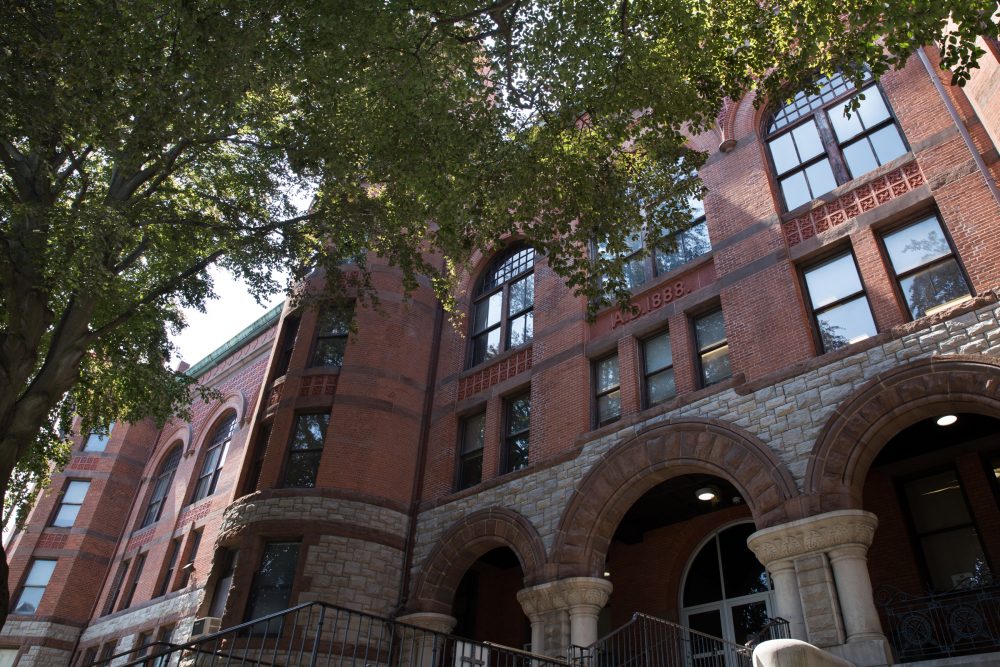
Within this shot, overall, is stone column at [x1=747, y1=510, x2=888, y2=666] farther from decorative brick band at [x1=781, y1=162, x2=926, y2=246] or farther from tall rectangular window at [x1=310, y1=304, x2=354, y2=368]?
tall rectangular window at [x1=310, y1=304, x2=354, y2=368]

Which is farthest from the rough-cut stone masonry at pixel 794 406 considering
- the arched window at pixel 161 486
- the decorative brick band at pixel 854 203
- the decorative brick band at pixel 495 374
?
the arched window at pixel 161 486

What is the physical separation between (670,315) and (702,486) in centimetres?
334

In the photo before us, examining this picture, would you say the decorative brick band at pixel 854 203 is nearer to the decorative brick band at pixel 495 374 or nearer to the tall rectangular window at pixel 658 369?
the tall rectangular window at pixel 658 369

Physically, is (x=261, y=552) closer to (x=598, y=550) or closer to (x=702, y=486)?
(x=598, y=550)

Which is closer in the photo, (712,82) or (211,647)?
Result: (712,82)

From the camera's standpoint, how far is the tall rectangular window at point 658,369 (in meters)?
13.5

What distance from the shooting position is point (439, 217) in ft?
38.2

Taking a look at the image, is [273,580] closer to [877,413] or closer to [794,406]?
[794,406]

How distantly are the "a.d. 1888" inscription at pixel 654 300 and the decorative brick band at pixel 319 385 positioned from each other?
744cm

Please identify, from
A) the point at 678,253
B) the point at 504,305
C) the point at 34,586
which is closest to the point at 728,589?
the point at 678,253

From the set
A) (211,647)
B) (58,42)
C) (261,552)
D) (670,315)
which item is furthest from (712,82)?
(211,647)

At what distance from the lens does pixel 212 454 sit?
969 inches

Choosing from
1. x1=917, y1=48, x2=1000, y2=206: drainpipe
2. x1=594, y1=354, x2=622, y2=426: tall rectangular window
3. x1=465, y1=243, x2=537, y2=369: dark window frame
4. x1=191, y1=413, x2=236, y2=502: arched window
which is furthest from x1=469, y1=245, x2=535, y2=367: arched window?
x1=191, y1=413, x2=236, y2=502: arched window

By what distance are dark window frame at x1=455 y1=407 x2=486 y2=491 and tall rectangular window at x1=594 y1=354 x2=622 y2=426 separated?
→ 3140mm
